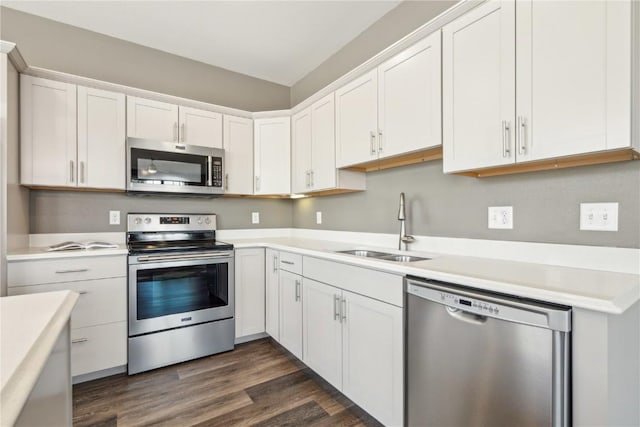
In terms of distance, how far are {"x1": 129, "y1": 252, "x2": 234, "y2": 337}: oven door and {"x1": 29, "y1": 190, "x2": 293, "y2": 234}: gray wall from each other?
26.3 inches

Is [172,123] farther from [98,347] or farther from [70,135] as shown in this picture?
[98,347]

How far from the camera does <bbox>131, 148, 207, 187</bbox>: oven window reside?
2.52 m

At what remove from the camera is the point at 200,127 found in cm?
288

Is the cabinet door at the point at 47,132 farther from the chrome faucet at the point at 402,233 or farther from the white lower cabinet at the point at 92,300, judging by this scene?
the chrome faucet at the point at 402,233

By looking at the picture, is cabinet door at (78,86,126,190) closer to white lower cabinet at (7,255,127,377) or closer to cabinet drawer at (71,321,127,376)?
white lower cabinet at (7,255,127,377)

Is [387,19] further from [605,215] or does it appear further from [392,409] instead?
[392,409]

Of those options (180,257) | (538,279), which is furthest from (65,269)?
(538,279)

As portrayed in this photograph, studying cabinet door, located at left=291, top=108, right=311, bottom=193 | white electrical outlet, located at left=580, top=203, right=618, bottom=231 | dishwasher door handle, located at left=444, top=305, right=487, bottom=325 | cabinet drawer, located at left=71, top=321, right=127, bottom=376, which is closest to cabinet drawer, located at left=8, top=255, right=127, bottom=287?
cabinet drawer, located at left=71, top=321, right=127, bottom=376

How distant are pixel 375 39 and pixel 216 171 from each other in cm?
181

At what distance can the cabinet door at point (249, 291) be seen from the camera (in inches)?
107

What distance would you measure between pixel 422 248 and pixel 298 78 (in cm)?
255

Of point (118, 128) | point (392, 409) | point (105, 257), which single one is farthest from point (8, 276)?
point (392, 409)

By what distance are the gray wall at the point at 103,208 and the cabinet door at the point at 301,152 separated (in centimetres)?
68

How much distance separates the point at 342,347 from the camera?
6.08 ft
